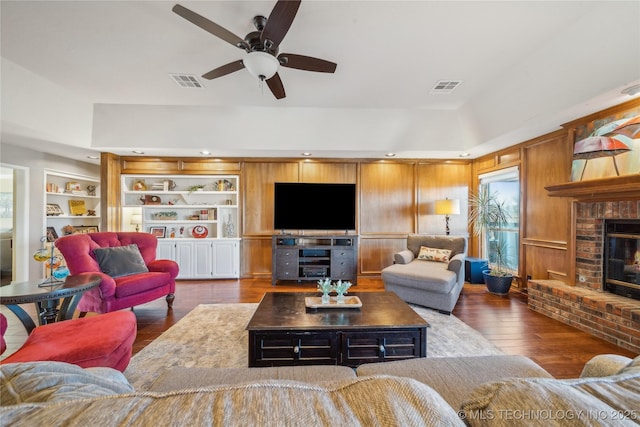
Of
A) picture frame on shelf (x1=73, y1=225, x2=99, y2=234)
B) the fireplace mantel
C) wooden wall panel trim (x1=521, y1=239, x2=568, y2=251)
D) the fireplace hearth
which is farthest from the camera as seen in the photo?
picture frame on shelf (x1=73, y1=225, x2=99, y2=234)

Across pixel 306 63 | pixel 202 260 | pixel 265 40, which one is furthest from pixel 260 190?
pixel 265 40

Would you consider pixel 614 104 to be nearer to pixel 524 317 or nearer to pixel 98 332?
pixel 524 317

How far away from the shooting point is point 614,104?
2775 millimetres

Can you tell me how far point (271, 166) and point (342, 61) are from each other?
2802mm

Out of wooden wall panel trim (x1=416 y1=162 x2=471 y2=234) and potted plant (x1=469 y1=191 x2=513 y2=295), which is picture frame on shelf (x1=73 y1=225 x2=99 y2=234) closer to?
wooden wall panel trim (x1=416 y1=162 x2=471 y2=234)

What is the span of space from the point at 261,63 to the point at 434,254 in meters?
3.55

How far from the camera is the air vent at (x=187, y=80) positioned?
312cm

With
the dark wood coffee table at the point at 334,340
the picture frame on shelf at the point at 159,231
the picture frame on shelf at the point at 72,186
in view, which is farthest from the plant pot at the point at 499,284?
the picture frame on shelf at the point at 72,186

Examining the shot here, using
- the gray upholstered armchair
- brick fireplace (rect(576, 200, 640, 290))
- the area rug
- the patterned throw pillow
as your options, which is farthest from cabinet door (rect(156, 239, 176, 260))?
brick fireplace (rect(576, 200, 640, 290))

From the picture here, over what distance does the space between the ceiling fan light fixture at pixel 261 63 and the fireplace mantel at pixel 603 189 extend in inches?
133

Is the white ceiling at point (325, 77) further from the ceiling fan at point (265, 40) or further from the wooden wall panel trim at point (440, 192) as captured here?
the wooden wall panel trim at point (440, 192)

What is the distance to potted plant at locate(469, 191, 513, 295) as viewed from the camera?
3969 mm

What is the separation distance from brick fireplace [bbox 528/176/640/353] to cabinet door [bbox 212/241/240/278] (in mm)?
4762

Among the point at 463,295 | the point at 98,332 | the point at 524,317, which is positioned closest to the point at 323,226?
the point at 463,295
